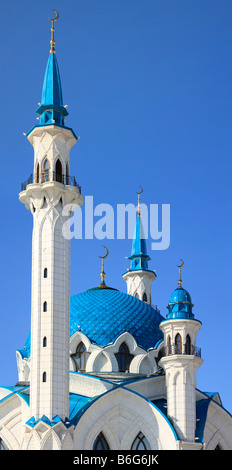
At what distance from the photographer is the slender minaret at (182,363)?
2962 cm

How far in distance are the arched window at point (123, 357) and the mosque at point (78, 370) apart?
0.12ft

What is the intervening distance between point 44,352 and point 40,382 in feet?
2.98

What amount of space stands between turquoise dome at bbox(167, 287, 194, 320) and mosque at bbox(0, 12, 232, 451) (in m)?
0.04

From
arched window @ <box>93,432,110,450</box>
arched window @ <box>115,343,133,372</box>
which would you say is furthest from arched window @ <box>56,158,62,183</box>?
arched window @ <box>93,432,110,450</box>

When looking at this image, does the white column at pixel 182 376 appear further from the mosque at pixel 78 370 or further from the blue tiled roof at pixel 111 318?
the blue tiled roof at pixel 111 318

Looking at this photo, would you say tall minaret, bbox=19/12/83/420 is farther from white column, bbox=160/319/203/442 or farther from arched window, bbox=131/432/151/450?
white column, bbox=160/319/203/442

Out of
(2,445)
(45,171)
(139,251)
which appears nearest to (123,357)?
(2,445)

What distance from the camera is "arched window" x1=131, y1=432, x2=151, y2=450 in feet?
98.5

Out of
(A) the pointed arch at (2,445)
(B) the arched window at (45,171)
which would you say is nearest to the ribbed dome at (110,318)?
(A) the pointed arch at (2,445)

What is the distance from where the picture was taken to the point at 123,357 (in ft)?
110

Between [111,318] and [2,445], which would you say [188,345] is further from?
[2,445]

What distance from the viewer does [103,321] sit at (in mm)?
34000
